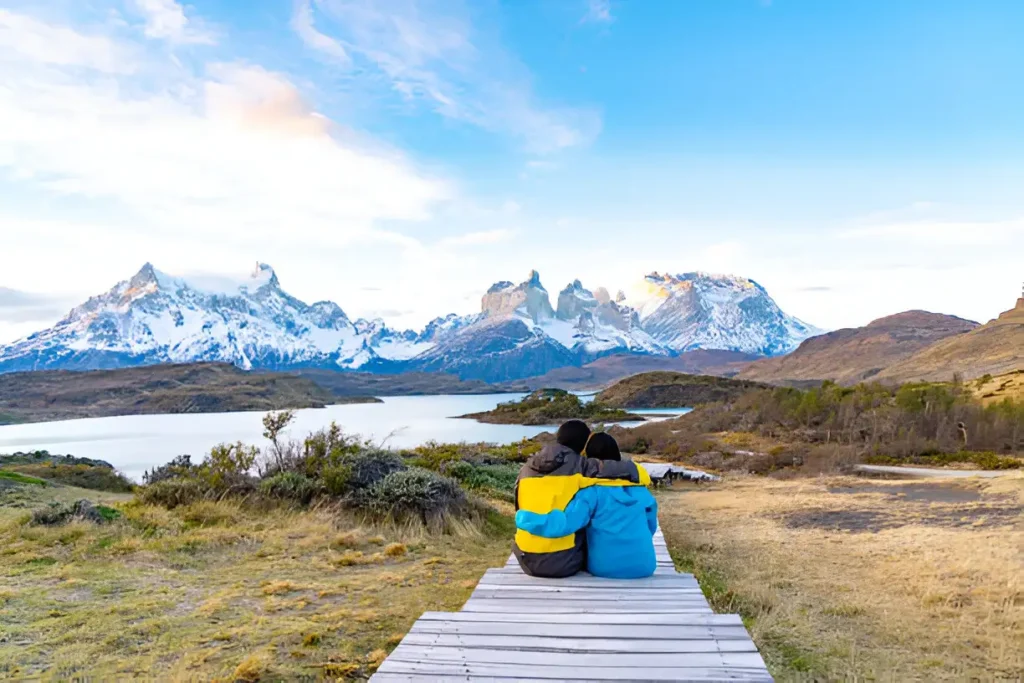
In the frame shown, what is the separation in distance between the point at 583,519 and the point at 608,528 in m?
0.20

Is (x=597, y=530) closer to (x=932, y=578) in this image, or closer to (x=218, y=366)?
(x=932, y=578)

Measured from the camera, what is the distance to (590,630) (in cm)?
373

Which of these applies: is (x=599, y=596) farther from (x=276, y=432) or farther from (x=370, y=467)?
(x=276, y=432)

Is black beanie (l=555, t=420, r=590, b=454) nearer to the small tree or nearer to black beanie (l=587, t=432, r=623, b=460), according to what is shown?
black beanie (l=587, t=432, r=623, b=460)

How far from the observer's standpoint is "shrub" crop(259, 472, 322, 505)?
468 inches

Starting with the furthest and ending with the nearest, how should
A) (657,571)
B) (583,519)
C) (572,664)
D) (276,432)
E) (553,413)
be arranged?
(553,413) → (276,432) → (657,571) → (583,519) → (572,664)

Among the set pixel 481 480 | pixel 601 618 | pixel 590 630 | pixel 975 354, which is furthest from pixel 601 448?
pixel 975 354

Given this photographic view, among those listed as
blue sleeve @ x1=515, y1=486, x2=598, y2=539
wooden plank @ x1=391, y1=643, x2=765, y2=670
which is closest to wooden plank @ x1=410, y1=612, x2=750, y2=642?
wooden plank @ x1=391, y1=643, x2=765, y2=670

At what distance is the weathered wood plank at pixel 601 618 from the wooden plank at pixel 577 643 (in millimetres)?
202

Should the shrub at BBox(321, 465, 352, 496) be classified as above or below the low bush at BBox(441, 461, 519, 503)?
above

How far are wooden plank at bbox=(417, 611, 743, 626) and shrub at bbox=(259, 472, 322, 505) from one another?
854 centimetres

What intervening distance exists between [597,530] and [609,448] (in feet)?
2.07

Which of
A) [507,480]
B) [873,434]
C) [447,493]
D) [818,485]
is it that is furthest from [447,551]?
[873,434]

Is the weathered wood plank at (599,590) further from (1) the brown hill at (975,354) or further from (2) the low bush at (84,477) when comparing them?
(1) the brown hill at (975,354)
